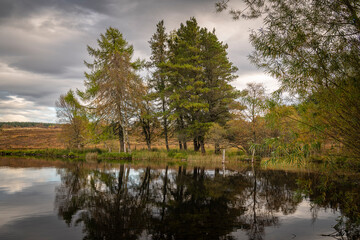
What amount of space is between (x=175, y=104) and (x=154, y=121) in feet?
26.9

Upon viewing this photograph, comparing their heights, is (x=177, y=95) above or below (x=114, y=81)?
below

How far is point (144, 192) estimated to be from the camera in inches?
473

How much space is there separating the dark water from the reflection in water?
0.03 metres

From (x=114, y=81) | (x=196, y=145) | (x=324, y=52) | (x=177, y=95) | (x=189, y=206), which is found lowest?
(x=189, y=206)

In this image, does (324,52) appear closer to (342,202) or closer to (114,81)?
(342,202)

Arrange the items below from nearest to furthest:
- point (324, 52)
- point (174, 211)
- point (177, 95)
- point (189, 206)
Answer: point (324, 52), point (174, 211), point (189, 206), point (177, 95)

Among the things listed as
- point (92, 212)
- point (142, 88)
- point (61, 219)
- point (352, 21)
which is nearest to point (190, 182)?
point (92, 212)

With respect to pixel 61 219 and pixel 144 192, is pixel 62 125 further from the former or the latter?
pixel 61 219

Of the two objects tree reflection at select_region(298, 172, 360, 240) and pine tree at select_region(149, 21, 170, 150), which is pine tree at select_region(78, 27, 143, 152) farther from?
→ tree reflection at select_region(298, 172, 360, 240)

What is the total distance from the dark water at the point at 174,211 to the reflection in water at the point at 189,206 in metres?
0.03

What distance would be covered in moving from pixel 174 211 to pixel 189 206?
35.7 inches

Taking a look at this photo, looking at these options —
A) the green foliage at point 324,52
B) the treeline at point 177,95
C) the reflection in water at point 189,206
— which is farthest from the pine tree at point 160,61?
the green foliage at point 324,52

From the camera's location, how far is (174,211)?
865 cm

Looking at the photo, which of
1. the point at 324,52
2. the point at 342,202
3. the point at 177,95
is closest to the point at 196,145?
the point at 177,95
